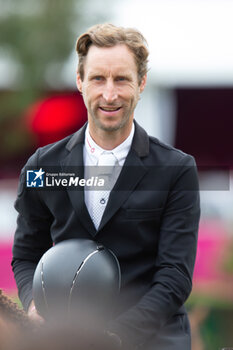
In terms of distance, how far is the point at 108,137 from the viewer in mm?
2793

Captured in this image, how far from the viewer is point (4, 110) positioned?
1255 centimetres

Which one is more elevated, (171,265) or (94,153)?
(94,153)

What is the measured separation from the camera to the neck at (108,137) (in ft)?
9.13

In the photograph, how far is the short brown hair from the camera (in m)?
2.62

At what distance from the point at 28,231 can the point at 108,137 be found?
1.52ft

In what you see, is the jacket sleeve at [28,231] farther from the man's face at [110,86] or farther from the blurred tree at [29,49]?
the blurred tree at [29,49]

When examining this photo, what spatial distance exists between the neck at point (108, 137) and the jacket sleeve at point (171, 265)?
0.23m

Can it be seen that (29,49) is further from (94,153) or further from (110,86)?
(110,86)

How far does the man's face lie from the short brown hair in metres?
0.02

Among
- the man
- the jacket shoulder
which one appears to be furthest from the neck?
the jacket shoulder

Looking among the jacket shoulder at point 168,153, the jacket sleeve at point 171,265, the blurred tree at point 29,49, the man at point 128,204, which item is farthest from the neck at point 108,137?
the blurred tree at point 29,49

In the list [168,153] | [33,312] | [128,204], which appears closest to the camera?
[33,312]

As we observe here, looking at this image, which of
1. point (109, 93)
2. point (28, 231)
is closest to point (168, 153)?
point (109, 93)

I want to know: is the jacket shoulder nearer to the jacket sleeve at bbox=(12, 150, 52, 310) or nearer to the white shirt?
the white shirt
